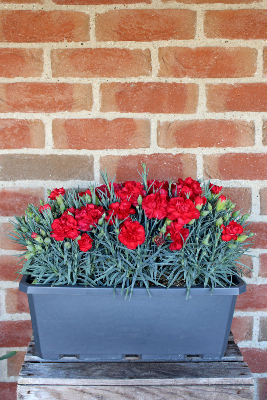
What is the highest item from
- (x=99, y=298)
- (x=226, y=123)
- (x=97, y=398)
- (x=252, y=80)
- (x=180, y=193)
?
(x=252, y=80)

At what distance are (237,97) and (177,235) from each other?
1.57 ft

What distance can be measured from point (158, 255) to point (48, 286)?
23 centimetres

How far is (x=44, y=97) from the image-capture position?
82cm

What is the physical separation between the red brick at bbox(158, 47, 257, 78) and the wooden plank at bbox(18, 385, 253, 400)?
76 cm

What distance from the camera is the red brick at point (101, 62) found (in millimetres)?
806

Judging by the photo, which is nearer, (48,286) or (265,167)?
(48,286)

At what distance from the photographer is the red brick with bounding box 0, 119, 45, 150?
0.83m

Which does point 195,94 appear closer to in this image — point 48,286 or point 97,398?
point 48,286

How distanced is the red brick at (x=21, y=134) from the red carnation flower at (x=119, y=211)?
14.2 inches

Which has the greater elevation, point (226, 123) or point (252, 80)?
point (252, 80)

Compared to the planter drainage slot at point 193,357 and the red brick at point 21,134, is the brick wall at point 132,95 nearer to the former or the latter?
the red brick at point 21,134

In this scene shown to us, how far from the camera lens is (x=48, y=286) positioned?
0.60 metres

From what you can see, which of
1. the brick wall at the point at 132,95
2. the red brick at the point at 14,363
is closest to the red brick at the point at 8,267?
the brick wall at the point at 132,95

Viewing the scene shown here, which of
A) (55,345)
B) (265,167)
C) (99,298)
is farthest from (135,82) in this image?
(55,345)
